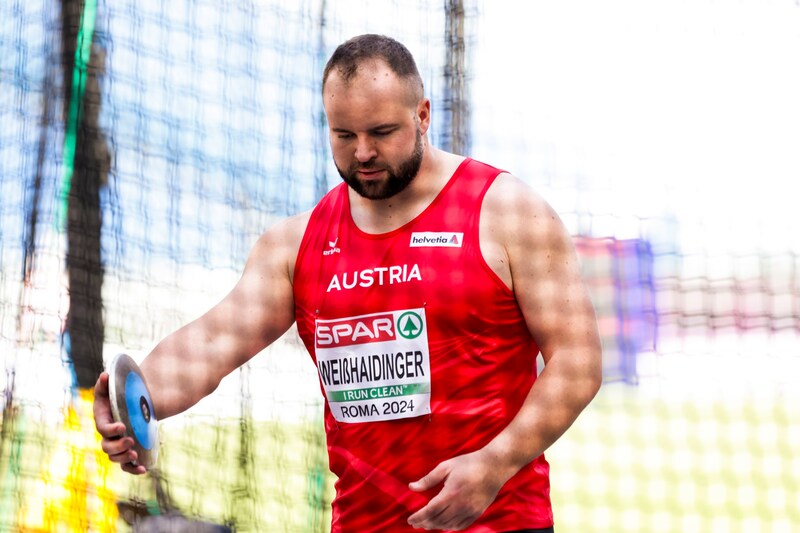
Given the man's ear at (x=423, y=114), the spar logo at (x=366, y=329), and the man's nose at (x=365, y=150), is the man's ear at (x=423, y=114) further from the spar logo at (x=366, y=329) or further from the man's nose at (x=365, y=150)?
the spar logo at (x=366, y=329)

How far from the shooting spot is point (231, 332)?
87.7 inches

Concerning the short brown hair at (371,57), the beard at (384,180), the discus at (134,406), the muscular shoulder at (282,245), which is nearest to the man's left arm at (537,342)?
the beard at (384,180)

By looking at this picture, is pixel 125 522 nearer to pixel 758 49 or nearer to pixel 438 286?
pixel 438 286

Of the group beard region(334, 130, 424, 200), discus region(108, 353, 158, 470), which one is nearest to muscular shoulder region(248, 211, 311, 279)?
beard region(334, 130, 424, 200)

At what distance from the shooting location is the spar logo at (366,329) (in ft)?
6.54

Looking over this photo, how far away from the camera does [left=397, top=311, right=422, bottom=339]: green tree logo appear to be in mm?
1984

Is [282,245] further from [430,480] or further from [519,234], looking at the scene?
[430,480]

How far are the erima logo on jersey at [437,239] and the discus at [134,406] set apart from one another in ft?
2.07

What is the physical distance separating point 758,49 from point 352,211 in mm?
2819

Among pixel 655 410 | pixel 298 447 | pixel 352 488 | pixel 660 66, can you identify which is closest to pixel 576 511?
pixel 655 410

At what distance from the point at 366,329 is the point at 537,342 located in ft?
1.17

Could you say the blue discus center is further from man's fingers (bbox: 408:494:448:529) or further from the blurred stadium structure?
the blurred stadium structure

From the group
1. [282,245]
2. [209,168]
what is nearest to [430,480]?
[282,245]

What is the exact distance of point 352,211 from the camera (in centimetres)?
220
